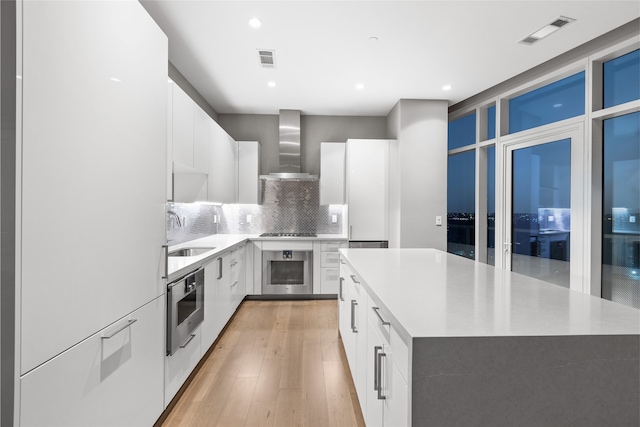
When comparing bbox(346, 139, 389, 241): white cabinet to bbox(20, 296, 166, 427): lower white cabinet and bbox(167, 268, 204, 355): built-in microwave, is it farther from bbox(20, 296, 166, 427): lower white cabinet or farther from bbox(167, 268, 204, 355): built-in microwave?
bbox(20, 296, 166, 427): lower white cabinet

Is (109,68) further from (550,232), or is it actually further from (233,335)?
(550,232)

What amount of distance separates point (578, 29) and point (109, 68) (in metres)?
3.30

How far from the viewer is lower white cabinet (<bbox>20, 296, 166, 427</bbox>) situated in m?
0.99

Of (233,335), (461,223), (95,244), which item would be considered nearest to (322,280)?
(233,335)

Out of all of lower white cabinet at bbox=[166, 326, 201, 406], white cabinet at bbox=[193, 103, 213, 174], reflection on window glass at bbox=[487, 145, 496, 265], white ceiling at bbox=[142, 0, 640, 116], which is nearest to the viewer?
lower white cabinet at bbox=[166, 326, 201, 406]

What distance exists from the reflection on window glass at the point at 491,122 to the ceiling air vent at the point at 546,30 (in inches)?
53.5

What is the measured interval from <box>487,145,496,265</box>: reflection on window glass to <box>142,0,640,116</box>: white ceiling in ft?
2.94

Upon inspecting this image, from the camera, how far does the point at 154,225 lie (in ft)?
5.45

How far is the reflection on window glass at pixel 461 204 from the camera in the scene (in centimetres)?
432

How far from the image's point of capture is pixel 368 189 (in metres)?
4.32

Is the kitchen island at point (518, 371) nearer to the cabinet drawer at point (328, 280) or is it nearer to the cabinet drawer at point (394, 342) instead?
the cabinet drawer at point (394, 342)

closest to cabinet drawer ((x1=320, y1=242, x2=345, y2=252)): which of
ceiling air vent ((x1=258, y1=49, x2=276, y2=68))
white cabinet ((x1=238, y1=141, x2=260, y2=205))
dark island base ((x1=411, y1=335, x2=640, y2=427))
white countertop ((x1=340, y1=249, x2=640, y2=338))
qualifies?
white cabinet ((x1=238, y1=141, x2=260, y2=205))

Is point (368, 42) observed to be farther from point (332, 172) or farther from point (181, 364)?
point (181, 364)

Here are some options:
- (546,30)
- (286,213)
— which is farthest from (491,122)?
(286,213)
